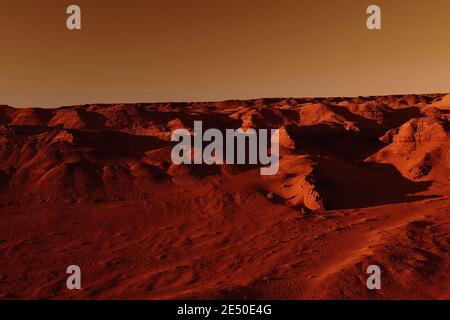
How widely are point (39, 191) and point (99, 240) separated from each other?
666 cm

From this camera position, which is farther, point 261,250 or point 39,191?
point 39,191

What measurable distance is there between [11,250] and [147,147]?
1254 cm

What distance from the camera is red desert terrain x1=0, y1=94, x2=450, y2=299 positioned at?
33.2 feet

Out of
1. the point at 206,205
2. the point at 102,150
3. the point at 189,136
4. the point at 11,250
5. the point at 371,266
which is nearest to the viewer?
the point at 371,266

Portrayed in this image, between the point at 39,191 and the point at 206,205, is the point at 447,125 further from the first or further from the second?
the point at 39,191

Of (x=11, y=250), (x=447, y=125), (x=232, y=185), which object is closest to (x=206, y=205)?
(x=232, y=185)

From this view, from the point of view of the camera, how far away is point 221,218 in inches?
631

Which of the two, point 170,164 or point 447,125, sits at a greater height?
point 447,125

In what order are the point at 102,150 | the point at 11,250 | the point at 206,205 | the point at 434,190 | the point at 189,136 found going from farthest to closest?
the point at 189,136 → the point at 102,150 → the point at 434,190 → the point at 206,205 → the point at 11,250

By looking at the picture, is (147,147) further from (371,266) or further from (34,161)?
(371,266)

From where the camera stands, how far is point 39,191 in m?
19.2

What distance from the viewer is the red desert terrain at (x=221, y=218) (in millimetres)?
10109
